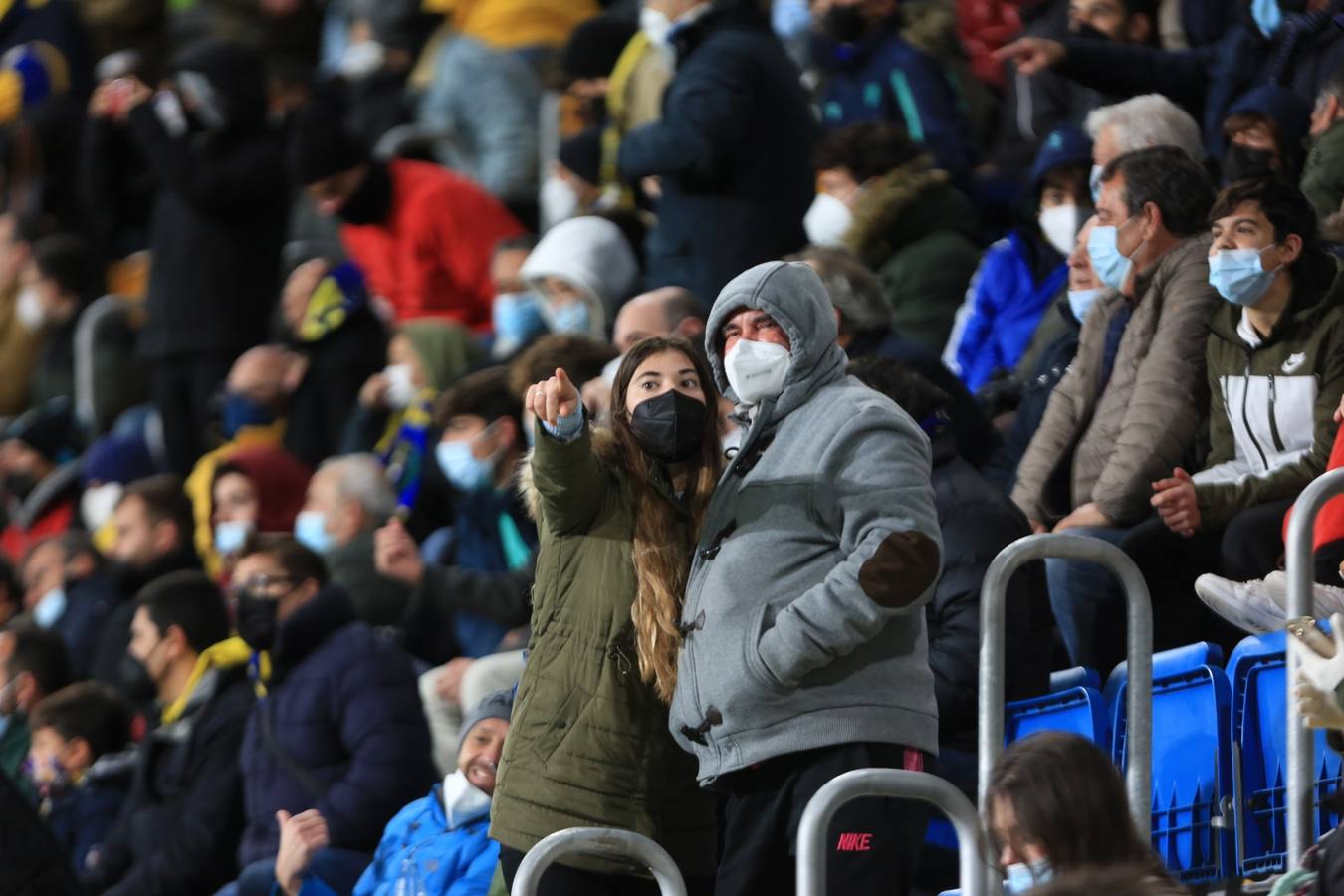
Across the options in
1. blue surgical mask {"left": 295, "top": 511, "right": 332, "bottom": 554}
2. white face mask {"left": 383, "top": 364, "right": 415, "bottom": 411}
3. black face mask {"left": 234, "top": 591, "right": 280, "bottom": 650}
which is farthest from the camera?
white face mask {"left": 383, "top": 364, "right": 415, "bottom": 411}

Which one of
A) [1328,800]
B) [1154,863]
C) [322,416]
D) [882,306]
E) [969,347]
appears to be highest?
[1154,863]

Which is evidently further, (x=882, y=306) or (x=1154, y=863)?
(x=882, y=306)

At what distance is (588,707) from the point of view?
620 cm

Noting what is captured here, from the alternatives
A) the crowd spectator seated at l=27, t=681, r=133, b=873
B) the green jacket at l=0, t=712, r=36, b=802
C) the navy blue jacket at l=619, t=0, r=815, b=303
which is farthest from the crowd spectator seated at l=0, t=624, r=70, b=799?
the navy blue jacket at l=619, t=0, r=815, b=303

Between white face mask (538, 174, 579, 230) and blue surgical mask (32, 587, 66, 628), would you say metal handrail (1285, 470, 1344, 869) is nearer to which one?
white face mask (538, 174, 579, 230)

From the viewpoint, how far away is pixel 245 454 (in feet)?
38.7

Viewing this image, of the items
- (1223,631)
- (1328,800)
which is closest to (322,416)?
(1223,631)

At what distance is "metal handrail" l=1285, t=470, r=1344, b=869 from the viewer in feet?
18.7

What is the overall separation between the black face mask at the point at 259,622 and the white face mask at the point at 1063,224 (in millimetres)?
2898

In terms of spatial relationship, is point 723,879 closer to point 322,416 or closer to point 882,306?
point 882,306

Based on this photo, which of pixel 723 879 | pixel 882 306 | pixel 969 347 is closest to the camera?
pixel 723 879

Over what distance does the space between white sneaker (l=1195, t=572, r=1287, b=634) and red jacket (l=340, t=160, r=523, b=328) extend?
20.8 ft

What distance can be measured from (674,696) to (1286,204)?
7.50 ft

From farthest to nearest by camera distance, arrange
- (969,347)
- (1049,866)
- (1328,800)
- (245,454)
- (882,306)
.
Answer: (245,454) < (969,347) < (882,306) < (1328,800) < (1049,866)
